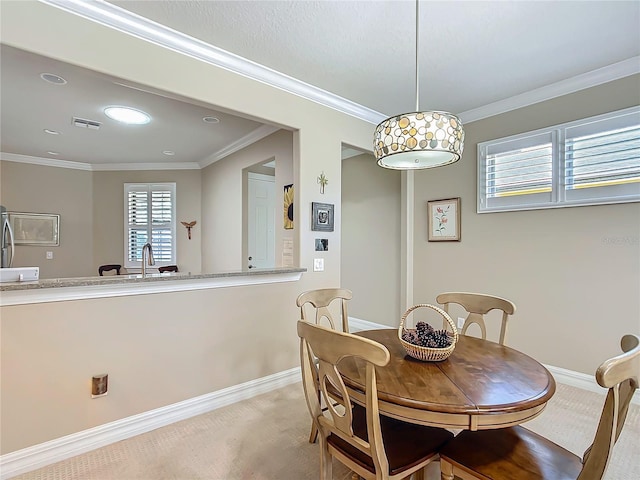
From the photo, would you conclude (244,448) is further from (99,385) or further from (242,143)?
(242,143)

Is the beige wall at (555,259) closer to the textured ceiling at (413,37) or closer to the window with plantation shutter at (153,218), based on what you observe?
the textured ceiling at (413,37)

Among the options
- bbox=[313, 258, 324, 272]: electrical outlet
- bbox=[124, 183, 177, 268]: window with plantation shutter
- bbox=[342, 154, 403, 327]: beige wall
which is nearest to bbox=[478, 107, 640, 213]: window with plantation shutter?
bbox=[342, 154, 403, 327]: beige wall

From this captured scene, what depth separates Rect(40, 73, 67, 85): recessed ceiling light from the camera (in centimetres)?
262

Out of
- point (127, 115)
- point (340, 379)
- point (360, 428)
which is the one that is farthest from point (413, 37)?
point (127, 115)

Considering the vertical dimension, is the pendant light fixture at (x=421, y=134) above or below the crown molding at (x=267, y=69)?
below

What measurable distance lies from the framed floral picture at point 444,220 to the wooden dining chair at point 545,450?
243cm

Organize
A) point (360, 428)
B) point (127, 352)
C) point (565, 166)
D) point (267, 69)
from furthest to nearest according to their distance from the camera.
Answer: point (565, 166) → point (267, 69) → point (127, 352) → point (360, 428)

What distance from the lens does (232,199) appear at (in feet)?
15.4

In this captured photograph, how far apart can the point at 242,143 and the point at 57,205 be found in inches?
141

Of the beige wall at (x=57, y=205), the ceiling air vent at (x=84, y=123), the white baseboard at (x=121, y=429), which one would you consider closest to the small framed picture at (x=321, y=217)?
the white baseboard at (x=121, y=429)

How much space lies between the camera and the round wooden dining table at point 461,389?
1.14m

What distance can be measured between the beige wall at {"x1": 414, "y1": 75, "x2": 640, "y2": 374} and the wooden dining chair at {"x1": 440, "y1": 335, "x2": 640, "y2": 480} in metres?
1.84

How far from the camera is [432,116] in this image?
1.50m

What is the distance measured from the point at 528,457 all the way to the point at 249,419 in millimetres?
1742
